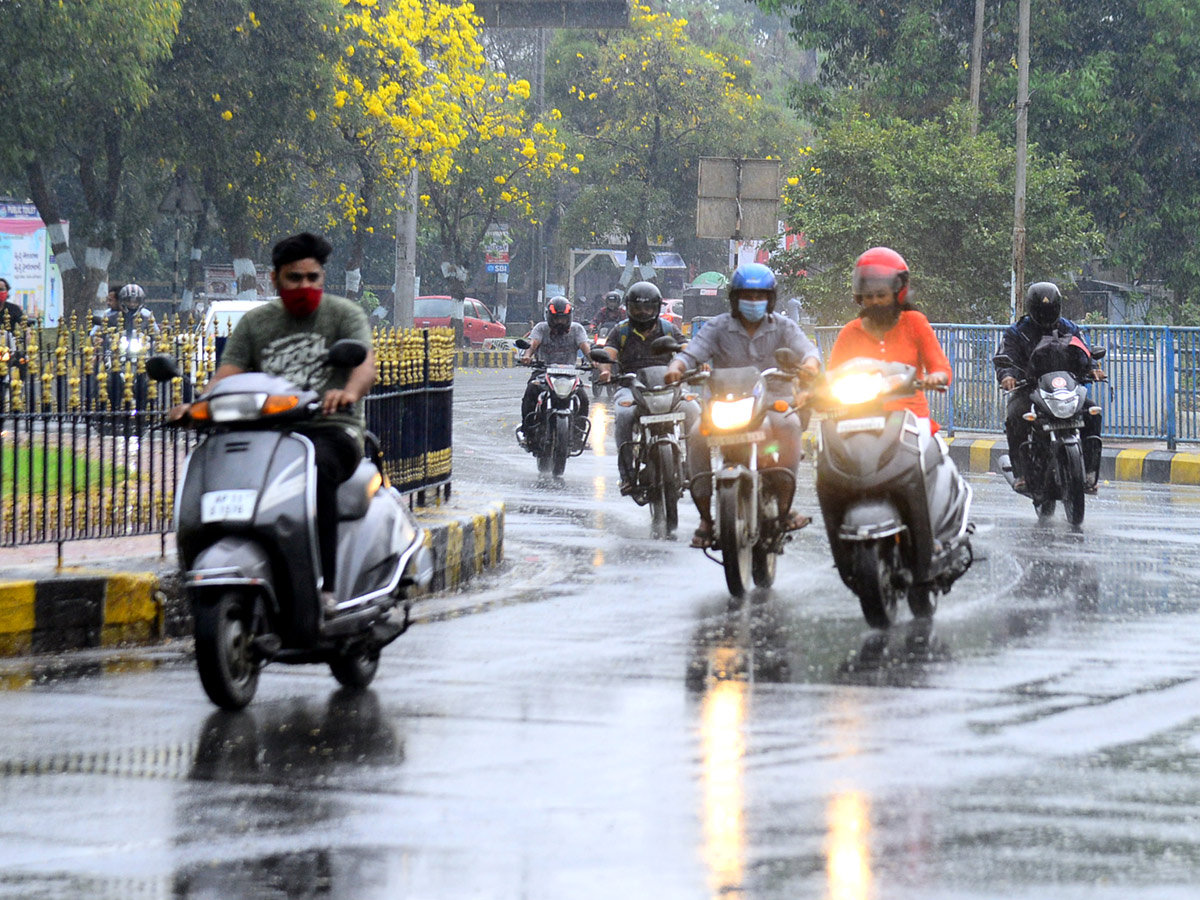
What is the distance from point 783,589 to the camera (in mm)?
10234

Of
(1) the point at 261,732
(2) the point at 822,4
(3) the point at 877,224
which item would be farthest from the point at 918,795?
(2) the point at 822,4

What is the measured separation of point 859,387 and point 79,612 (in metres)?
3.50

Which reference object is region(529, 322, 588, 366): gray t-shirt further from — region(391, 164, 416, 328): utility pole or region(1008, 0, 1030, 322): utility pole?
region(391, 164, 416, 328): utility pole

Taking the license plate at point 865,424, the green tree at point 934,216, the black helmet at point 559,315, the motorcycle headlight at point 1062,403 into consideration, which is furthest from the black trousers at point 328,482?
the green tree at point 934,216

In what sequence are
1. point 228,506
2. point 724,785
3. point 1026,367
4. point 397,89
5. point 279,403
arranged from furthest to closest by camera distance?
point 397,89 → point 1026,367 → point 279,403 → point 228,506 → point 724,785

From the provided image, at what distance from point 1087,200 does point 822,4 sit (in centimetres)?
620

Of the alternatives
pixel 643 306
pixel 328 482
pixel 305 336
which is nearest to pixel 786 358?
pixel 305 336

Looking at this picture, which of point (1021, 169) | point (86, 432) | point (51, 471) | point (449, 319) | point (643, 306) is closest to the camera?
point (86, 432)

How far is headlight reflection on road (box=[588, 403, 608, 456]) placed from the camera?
22.4m

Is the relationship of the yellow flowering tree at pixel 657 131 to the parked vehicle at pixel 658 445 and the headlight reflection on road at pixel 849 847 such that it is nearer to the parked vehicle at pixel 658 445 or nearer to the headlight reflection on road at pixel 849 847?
the parked vehicle at pixel 658 445

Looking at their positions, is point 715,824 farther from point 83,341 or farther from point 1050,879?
point 83,341

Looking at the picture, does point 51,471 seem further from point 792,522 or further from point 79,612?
point 792,522

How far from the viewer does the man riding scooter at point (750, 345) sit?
10.2m

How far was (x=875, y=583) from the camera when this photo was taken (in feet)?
27.7
